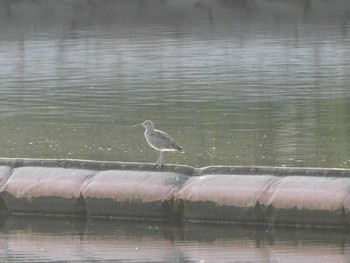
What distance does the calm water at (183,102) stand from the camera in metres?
13.4

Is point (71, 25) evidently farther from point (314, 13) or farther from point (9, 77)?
point (9, 77)

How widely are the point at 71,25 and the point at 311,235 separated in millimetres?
39453

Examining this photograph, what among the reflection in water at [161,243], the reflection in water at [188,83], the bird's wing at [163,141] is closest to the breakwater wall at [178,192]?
the reflection in water at [161,243]

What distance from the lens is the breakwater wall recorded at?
1365cm

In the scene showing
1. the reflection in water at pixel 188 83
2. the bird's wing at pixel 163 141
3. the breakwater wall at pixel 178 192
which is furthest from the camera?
the reflection in water at pixel 188 83

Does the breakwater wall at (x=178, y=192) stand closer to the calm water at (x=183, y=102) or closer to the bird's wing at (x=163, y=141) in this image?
the calm water at (x=183, y=102)

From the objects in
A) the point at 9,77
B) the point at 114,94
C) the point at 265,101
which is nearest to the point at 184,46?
the point at 9,77

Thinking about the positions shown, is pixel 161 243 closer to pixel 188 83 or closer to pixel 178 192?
pixel 178 192

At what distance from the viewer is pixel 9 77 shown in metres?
34.4

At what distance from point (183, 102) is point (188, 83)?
11.2 feet

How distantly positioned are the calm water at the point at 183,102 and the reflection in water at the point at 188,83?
1.6 inches

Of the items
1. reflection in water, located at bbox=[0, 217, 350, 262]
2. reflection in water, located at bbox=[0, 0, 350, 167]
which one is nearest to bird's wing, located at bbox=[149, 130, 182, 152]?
reflection in water, located at bbox=[0, 217, 350, 262]

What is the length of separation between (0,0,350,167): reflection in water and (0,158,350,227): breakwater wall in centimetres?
375

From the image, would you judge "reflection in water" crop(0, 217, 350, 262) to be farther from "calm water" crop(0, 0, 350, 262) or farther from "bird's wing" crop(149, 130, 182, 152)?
"bird's wing" crop(149, 130, 182, 152)
